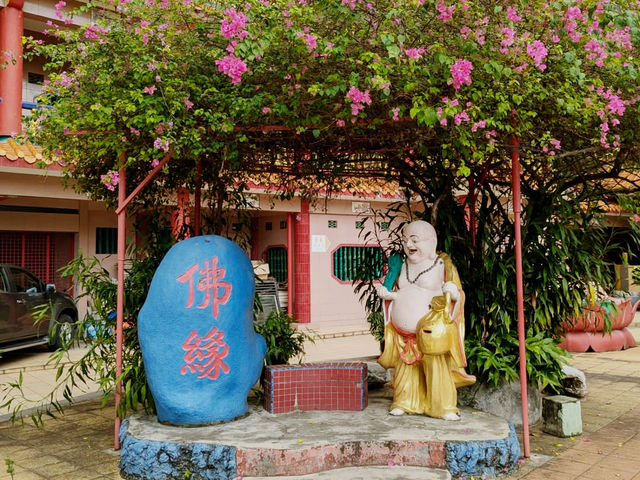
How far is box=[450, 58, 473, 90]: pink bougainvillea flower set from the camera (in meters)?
3.73

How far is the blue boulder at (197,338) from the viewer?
173 inches

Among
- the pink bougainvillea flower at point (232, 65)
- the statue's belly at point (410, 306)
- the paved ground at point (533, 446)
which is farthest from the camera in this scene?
the statue's belly at point (410, 306)

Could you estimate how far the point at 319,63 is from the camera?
4.14 metres

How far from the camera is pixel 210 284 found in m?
4.54

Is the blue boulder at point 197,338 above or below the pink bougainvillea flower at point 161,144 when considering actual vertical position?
below

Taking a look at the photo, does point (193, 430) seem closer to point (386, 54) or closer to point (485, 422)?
point (485, 422)

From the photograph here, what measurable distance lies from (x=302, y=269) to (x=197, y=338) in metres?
9.20

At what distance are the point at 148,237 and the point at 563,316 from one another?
424cm

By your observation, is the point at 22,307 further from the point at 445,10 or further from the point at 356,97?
the point at 445,10

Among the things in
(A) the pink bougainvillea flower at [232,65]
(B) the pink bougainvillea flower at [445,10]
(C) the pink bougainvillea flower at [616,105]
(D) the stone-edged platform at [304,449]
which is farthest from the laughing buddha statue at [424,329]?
(A) the pink bougainvillea flower at [232,65]

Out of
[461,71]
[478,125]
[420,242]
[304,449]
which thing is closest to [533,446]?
[420,242]

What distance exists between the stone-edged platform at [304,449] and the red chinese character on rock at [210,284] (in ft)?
3.00

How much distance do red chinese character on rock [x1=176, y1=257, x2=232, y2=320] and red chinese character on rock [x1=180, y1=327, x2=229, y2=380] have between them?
0.17m

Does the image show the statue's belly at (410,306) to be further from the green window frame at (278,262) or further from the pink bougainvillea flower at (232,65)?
the green window frame at (278,262)
